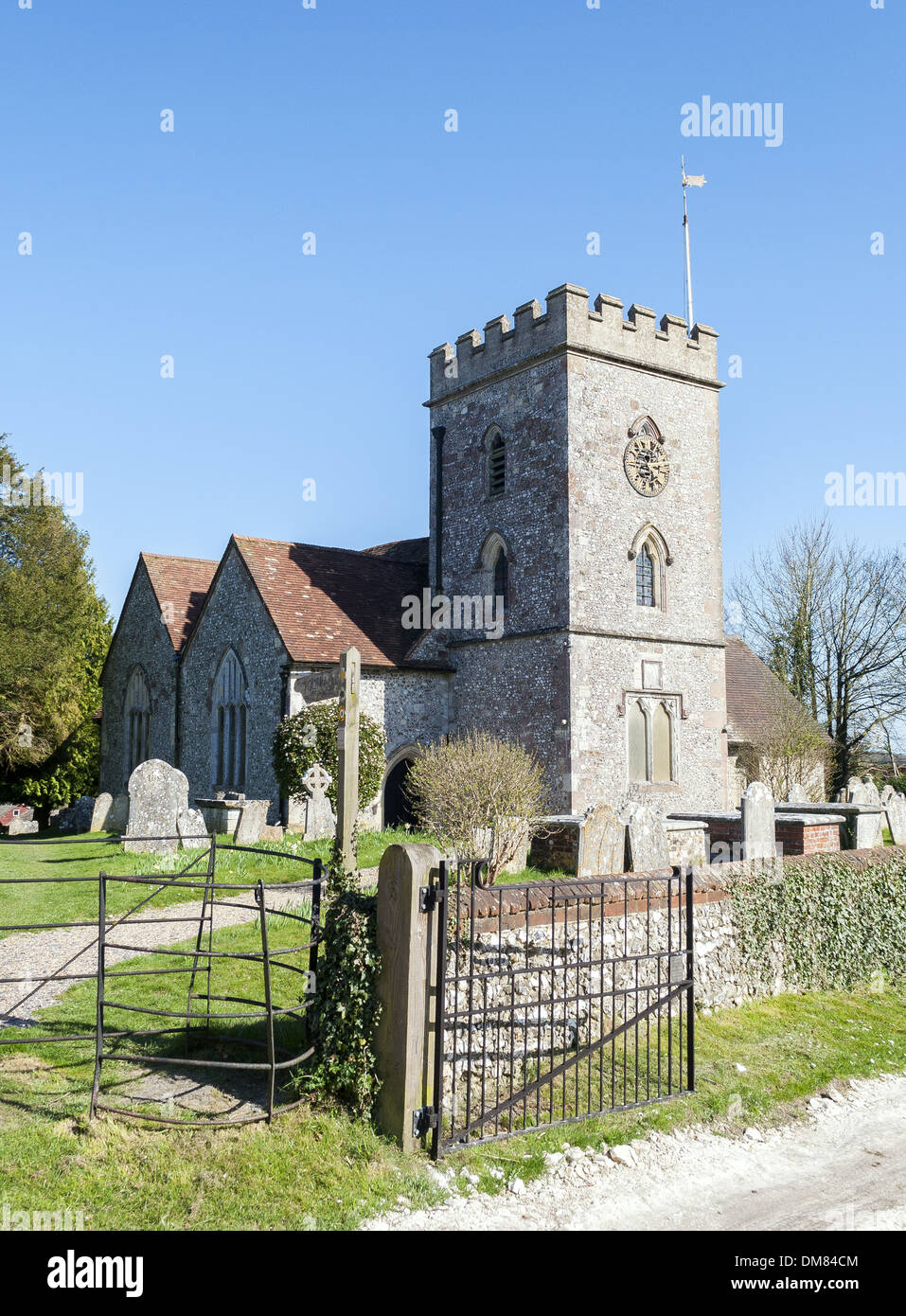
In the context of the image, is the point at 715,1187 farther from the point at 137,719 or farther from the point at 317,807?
the point at 137,719

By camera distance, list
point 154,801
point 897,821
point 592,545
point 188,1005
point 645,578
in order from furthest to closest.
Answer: point 645,578, point 592,545, point 154,801, point 897,821, point 188,1005

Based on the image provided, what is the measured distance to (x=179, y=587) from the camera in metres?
27.1

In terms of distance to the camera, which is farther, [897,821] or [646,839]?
[897,821]

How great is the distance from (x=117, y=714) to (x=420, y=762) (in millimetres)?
15021

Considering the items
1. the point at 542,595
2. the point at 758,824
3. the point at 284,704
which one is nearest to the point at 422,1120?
the point at 758,824

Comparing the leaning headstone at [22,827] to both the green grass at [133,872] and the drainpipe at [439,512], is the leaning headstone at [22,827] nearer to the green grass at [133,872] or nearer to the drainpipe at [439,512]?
the green grass at [133,872]

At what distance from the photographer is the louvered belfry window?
21.2 m

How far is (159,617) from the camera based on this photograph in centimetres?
2616

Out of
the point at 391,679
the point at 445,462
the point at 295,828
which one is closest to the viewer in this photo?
the point at 295,828

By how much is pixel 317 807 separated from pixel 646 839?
660cm

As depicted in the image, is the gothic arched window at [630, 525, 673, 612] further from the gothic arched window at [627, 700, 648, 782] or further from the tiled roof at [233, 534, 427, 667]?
the tiled roof at [233, 534, 427, 667]

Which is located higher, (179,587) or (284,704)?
(179,587)

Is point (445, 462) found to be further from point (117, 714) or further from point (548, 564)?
point (117, 714)
